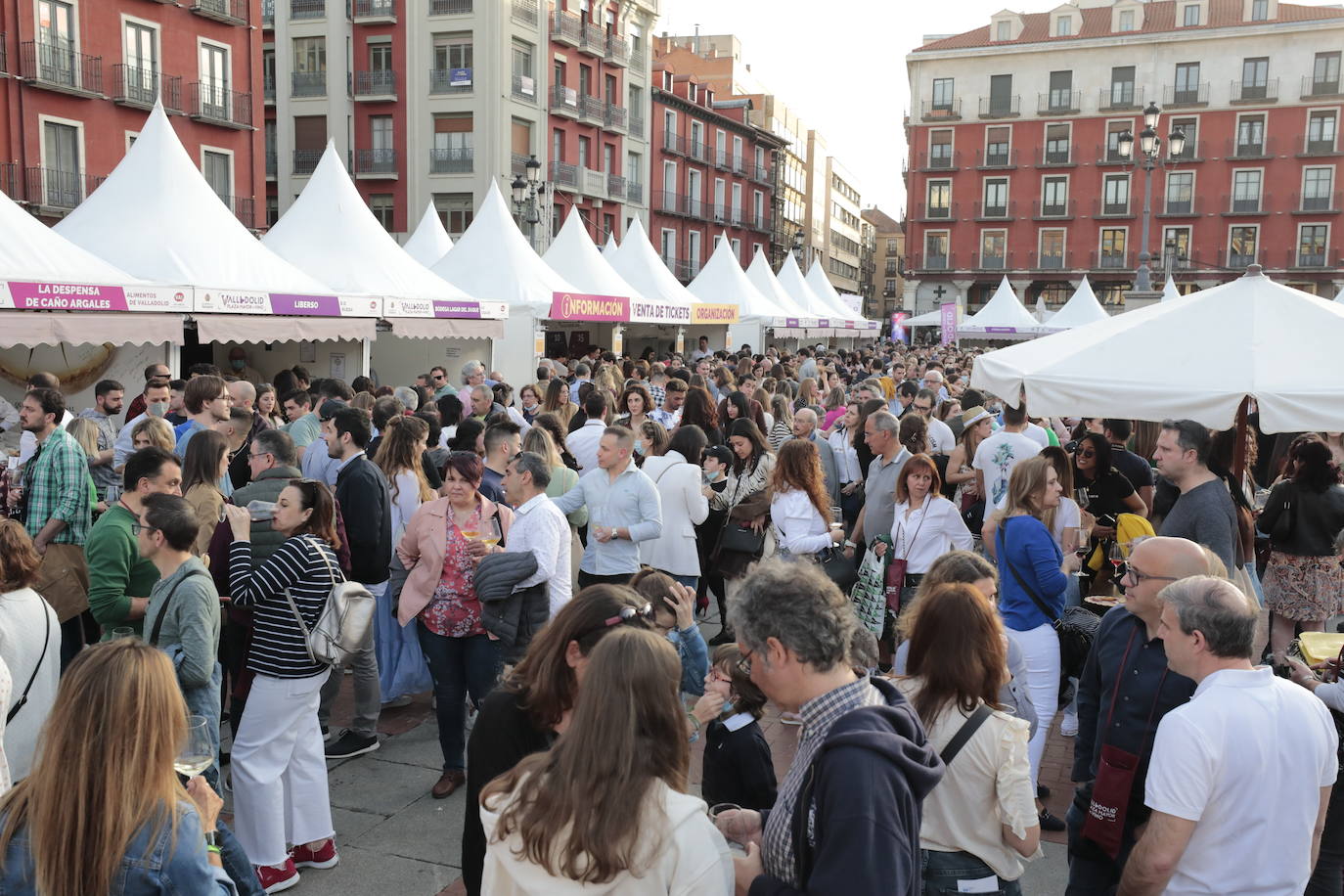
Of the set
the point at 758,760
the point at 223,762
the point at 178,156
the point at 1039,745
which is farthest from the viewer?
the point at 178,156

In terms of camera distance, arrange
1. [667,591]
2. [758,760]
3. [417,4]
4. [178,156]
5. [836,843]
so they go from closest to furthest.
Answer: [836,843], [758,760], [667,591], [178,156], [417,4]

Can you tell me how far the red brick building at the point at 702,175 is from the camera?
4656 centimetres

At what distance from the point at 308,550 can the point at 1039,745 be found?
334 centimetres

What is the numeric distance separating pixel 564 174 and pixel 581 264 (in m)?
20.4

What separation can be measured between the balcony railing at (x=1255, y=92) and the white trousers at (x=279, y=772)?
57.6 meters

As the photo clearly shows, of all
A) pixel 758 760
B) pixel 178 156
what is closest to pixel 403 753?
pixel 758 760

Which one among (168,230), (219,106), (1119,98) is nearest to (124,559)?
(168,230)

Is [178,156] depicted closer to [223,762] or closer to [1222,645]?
[223,762]

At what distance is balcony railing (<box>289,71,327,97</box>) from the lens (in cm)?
3694

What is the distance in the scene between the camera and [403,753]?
548 cm

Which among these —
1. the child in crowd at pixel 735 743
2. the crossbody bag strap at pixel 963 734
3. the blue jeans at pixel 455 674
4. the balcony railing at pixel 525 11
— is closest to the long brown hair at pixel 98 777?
the child in crowd at pixel 735 743

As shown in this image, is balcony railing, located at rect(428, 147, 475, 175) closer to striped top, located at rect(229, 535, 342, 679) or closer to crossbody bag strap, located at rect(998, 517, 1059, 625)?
striped top, located at rect(229, 535, 342, 679)

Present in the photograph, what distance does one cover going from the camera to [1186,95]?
51.2m

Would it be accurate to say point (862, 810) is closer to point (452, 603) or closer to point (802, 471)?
point (452, 603)
